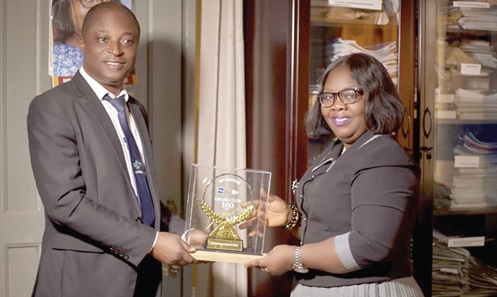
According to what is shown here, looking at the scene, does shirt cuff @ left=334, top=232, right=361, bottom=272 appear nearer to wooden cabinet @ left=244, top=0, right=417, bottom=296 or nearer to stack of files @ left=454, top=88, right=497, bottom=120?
wooden cabinet @ left=244, top=0, right=417, bottom=296

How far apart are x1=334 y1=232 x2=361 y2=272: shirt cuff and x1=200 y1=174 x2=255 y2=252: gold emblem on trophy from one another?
0.35 meters

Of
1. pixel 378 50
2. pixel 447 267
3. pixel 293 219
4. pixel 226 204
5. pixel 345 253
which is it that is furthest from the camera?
pixel 447 267

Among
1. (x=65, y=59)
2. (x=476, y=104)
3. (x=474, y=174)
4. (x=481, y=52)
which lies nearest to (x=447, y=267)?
(x=474, y=174)

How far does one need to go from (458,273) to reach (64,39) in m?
2.04

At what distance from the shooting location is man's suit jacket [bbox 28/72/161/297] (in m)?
1.68

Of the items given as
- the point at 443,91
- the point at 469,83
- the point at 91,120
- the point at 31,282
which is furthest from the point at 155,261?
the point at 469,83

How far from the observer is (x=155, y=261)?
1916 millimetres

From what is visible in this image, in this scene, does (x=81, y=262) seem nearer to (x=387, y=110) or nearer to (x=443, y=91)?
(x=387, y=110)

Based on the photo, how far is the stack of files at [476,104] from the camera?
280 cm

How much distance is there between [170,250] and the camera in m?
1.75

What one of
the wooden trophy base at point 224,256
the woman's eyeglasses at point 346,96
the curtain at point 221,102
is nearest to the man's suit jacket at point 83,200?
the wooden trophy base at point 224,256

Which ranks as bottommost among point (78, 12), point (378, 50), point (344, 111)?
point (344, 111)

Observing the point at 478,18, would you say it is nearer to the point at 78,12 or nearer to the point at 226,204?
the point at 226,204

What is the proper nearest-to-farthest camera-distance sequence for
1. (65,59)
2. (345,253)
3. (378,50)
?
(345,253) → (65,59) → (378,50)
